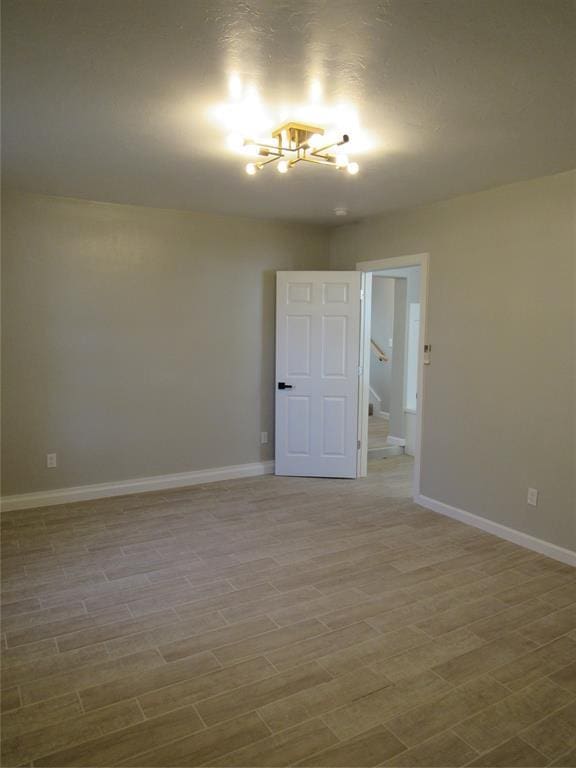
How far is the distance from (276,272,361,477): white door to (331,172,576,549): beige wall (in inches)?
35.4

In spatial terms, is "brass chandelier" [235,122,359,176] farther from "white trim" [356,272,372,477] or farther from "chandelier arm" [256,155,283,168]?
"white trim" [356,272,372,477]

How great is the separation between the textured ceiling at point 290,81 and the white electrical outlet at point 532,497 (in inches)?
85.1

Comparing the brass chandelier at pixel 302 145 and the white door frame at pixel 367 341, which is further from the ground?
the brass chandelier at pixel 302 145

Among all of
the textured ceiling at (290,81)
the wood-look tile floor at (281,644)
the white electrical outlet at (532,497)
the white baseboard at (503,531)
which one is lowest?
the wood-look tile floor at (281,644)

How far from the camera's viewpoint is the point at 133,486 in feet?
16.1

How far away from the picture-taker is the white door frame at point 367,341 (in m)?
4.59

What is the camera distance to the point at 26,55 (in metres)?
2.04

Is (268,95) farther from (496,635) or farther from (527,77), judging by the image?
(496,635)

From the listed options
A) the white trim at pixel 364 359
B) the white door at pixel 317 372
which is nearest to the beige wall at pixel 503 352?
the white trim at pixel 364 359

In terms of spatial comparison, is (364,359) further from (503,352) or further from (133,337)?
(133,337)

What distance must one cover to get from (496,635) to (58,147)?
3632mm

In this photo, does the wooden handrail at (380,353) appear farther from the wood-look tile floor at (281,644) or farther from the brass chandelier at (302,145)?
the brass chandelier at (302,145)

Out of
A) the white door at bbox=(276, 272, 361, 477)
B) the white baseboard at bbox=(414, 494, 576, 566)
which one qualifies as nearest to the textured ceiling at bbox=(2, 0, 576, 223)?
the white door at bbox=(276, 272, 361, 477)

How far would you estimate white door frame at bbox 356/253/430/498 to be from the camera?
4.59m
